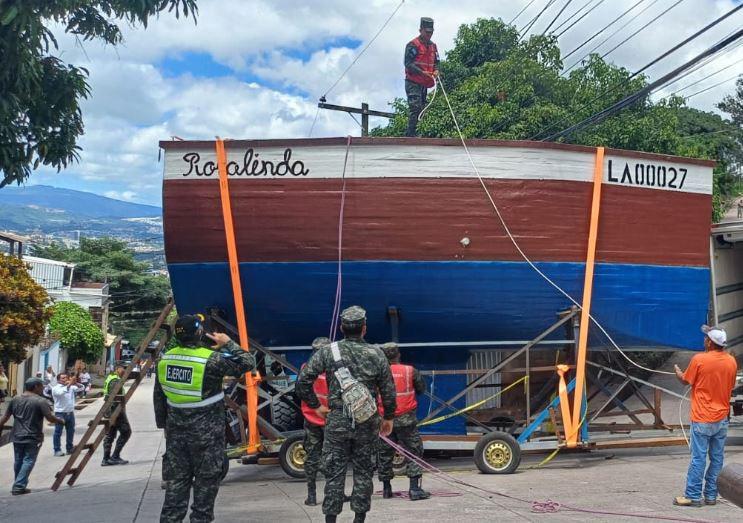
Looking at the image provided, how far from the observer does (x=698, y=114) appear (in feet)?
121

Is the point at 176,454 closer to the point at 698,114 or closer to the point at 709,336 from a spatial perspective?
the point at 709,336

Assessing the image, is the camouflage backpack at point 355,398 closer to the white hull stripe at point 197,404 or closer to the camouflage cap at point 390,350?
the white hull stripe at point 197,404

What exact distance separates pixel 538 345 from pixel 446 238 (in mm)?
1765

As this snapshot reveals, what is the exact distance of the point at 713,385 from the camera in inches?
268

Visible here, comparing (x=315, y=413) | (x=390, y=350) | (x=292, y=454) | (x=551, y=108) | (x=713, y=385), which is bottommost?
(x=292, y=454)

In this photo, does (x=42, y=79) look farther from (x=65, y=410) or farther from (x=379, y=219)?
(x=65, y=410)

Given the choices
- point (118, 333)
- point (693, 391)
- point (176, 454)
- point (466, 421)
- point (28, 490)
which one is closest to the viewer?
point (176, 454)

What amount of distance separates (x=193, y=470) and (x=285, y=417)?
4840 millimetres

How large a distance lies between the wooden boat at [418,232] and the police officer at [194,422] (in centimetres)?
335

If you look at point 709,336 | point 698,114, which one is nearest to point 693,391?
point 709,336

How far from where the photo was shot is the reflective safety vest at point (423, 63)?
1068 cm

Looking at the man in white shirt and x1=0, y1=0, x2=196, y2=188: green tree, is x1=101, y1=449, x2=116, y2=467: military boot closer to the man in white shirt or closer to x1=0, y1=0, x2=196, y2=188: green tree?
the man in white shirt

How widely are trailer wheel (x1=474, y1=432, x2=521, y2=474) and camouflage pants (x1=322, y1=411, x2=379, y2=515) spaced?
11.0 ft

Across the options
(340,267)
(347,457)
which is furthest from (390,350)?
(347,457)
